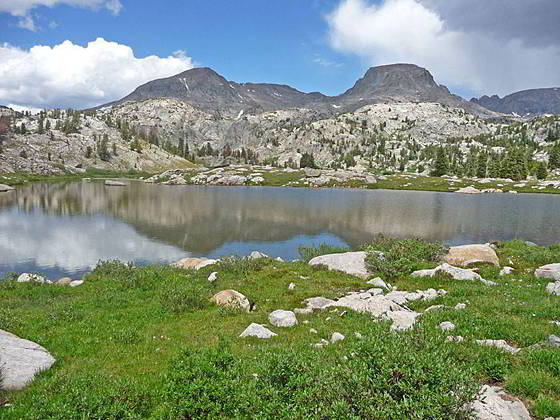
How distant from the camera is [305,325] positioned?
16.0 m

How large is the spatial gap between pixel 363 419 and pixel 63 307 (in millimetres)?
17622

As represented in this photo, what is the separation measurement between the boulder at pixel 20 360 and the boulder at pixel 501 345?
14282mm

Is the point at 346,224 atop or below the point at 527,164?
below

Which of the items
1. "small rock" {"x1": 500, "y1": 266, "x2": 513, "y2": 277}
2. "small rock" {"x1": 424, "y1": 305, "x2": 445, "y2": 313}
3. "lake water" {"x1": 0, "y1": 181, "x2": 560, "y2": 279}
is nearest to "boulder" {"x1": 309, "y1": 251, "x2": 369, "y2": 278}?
"small rock" {"x1": 500, "y1": 266, "x2": 513, "y2": 277}

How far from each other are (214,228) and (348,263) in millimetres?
35839

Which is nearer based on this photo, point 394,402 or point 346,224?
point 394,402

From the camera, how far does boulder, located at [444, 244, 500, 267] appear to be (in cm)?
2791

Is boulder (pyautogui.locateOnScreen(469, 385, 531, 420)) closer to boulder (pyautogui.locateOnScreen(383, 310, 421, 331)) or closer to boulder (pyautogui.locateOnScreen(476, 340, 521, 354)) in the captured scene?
boulder (pyautogui.locateOnScreen(476, 340, 521, 354))

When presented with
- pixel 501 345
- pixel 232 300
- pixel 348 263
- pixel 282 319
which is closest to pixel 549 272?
pixel 348 263

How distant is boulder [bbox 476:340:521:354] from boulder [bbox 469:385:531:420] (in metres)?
3.13

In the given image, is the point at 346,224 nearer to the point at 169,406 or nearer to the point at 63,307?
the point at 63,307

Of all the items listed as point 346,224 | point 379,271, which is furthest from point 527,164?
point 379,271

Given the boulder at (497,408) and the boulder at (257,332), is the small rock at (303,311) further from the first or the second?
the boulder at (497,408)

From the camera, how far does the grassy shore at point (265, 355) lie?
7.81 m
